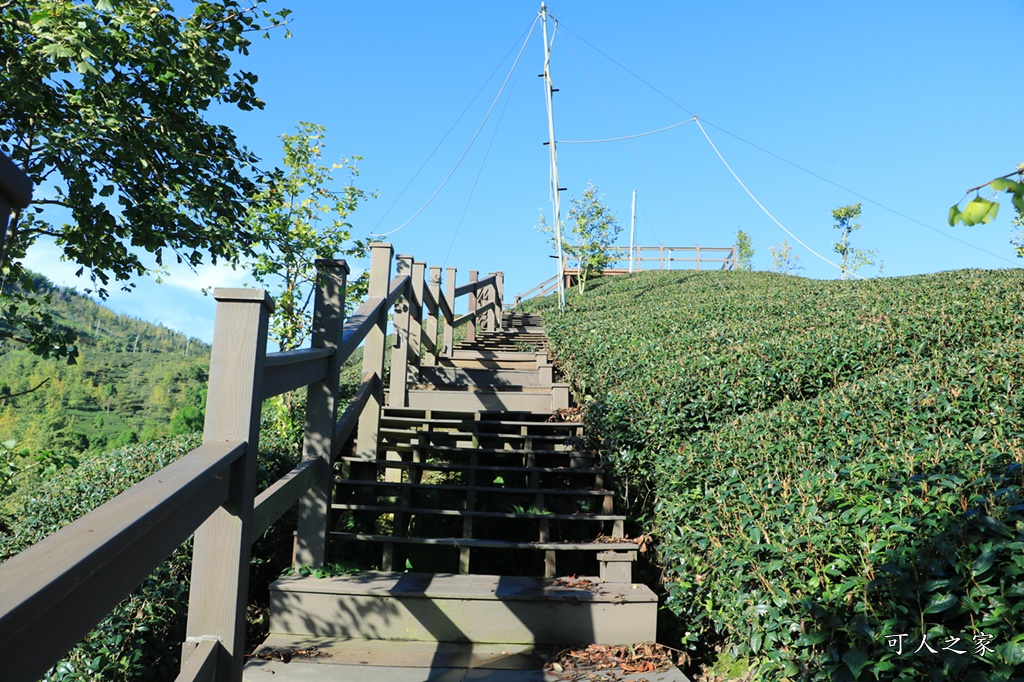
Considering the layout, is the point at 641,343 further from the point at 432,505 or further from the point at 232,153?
A: the point at 232,153

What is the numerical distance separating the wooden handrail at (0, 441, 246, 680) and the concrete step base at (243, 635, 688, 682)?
175cm

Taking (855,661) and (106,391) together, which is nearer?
(855,661)

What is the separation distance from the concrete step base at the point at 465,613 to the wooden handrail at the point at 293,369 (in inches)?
46.2

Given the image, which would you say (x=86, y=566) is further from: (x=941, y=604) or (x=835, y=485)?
(x=835, y=485)

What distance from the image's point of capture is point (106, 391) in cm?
4212

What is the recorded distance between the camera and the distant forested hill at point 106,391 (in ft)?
94.2

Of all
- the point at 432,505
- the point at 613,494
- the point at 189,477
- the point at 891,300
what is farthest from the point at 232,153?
the point at 891,300

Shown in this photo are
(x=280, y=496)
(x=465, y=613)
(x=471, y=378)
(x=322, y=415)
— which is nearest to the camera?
(x=280, y=496)

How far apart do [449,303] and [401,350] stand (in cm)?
355

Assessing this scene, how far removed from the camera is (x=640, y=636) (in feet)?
12.2

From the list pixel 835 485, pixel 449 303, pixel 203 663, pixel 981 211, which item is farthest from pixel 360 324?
pixel 449 303

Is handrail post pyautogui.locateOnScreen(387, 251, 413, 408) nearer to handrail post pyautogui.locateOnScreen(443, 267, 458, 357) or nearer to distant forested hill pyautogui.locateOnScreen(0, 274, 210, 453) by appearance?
handrail post pyautogui.locateOnScreen(443, 267, 458, 357)

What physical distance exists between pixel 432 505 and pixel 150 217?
2736 mm

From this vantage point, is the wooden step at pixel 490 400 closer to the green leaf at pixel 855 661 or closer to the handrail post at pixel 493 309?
the green leaf at pixel 855 661
